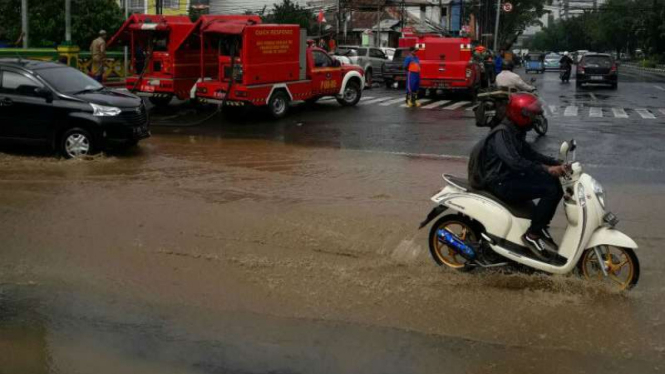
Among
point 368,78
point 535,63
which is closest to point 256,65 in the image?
point 368,78

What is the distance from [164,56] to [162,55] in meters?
0.06

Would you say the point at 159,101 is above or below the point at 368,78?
below

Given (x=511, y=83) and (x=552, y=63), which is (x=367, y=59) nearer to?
(x=511, y=83)

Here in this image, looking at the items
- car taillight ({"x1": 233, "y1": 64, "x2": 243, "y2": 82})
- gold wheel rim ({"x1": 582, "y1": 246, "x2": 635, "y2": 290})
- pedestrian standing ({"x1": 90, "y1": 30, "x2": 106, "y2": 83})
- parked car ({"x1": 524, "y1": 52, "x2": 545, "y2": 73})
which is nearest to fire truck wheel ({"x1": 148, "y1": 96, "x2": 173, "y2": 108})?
pedestrian standing ({"x1": 90, "y1": 30, "x2": 106, "y2": 83})

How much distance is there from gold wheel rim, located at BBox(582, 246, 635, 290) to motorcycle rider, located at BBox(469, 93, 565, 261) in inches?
11.5

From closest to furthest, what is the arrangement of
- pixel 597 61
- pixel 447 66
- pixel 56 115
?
1. pixel 56 115
2. pixel 447 66
3. pixel 597 61

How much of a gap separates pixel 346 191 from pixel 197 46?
10.5 metres

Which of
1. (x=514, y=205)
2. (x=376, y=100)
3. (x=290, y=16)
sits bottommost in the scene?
(x=514, y=205)

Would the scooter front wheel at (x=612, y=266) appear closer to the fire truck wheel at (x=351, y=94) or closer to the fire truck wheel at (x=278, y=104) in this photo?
the fire truck wheel at (x=278, y=104)

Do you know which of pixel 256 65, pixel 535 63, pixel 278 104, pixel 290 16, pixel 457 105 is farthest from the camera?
pixel 535 63

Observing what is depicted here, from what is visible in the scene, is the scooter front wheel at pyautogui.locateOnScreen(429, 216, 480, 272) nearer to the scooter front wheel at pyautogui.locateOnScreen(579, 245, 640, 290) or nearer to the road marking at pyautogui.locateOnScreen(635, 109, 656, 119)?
the scooter front wheel at pyautogui.locateOnScreen(579, 245, 640, 290)

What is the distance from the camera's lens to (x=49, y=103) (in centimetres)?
1198

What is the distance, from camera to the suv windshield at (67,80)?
12.2m

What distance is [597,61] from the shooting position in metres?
34.2
